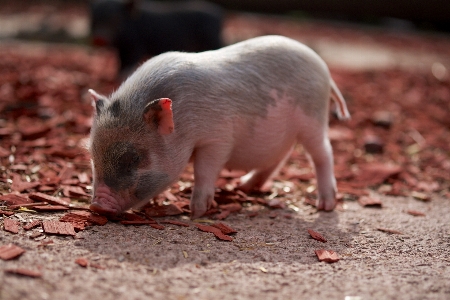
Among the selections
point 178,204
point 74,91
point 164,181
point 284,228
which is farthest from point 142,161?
point 74,91

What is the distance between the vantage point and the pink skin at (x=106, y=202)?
10.6 ft

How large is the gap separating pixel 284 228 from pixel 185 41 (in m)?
6.64

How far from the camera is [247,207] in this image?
13.2 ft

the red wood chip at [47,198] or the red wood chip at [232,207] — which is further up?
the red wood chip at [47,198]

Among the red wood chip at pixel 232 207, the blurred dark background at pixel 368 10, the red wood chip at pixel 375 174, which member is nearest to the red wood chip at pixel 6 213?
the red wood chip at pixel 232 207

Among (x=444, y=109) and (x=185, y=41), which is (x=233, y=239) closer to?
(x=444, y=109)

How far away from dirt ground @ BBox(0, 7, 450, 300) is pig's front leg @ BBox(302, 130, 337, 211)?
0.34 feet

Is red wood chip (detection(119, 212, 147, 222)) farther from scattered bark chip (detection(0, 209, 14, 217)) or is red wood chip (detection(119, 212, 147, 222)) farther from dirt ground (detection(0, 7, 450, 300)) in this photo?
scattered bark chip (detection(0, 209, 14, 217))

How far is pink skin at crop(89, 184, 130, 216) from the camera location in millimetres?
3234

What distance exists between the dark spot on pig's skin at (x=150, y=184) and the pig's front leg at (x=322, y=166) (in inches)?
46.3

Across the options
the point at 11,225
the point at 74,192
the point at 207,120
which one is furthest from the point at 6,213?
the point at 207,120

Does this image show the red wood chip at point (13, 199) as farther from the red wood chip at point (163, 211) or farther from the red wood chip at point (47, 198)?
the red wood chip at point (163, 211)

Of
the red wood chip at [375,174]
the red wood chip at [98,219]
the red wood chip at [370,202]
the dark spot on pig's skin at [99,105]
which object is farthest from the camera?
the red wood chip at [375,174]

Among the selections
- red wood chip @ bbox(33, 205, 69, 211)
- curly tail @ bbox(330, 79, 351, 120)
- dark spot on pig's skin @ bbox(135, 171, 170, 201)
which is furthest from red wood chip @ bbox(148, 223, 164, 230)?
curly tail @ bbox(330, 79, 351, 120)
